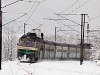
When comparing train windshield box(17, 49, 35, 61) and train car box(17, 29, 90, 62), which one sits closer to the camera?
train windshield box(17, 49, 35, 61)

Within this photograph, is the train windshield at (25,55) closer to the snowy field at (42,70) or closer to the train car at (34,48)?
the train car at (34,48)

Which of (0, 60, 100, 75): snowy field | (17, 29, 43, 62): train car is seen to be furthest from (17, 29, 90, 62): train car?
(0, 60, 100, 75): snowy field

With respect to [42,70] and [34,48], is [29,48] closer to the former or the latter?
[34,48]

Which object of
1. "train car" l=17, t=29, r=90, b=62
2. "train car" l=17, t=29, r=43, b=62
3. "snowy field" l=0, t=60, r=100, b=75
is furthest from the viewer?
"train car" l=17, t=29, r=90, b=62

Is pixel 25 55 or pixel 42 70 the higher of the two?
pixel 25 55

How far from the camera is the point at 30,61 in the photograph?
99.3ft

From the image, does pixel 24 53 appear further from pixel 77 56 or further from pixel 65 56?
pixel 77 56

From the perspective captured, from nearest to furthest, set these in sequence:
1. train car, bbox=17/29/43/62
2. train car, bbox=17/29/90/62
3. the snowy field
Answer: the snowy field < train car, bbox=17/29/43/62 < train car, bbox=17/29/90/62

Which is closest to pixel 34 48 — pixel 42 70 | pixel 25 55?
pixel 25 55

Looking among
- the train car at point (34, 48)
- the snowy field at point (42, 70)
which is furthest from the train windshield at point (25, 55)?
the snowy field at point (42, 70)

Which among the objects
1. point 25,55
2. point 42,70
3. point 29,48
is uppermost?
point 29,48

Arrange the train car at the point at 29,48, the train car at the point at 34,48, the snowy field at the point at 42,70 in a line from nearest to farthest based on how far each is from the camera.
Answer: the snowy field at the point at 42,70 → the train car at the point at 29,48 → the train car at the point at 34,48

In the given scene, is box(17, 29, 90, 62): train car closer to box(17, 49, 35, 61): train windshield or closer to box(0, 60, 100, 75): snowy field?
box(17, 49, 35, 61): train windshield

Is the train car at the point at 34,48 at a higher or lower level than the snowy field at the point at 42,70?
higher
